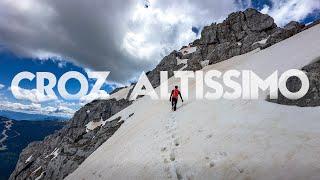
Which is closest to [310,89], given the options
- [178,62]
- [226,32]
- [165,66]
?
[226,32]

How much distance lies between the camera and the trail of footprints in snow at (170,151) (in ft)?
Answer: 49.8

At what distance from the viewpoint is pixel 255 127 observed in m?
17.2

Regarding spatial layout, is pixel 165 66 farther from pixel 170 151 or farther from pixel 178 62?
pixel 170 151

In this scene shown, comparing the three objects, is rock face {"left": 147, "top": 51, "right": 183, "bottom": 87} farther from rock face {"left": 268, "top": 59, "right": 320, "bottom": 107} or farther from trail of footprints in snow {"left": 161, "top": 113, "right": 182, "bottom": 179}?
rock face {"left": 268, "top": 59, "right": 320, "bottom": 107}

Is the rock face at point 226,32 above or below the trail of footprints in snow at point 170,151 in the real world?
above

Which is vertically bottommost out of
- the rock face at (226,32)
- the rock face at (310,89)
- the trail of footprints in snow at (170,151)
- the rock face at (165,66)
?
the trail of footprints in snow at (170,151)

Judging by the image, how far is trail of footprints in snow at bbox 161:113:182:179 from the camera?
1519 cm

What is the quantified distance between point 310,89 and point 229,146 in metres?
8.37

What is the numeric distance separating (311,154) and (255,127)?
500cm

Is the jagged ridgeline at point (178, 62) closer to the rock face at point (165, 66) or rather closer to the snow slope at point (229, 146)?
the rock face at point (165, 66)

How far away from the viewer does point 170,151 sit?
18031 millimetres

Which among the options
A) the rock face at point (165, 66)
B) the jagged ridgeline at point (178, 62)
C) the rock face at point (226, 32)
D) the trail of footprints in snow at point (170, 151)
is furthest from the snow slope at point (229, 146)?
the rock face at point (165, 66)

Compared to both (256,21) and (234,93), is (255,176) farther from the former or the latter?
(256,21)

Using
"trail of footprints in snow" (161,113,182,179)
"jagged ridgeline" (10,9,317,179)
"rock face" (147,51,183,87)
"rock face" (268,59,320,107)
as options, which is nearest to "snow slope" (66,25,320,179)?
"trail of footprints in snow" (161,113,182,179)
